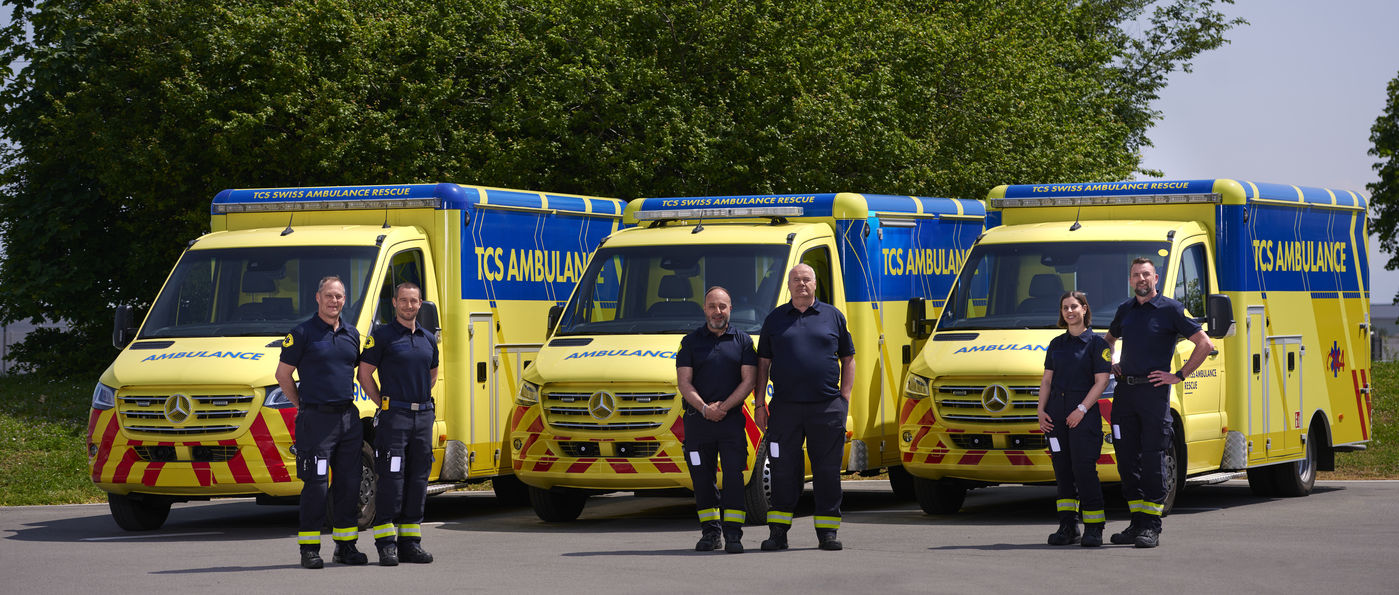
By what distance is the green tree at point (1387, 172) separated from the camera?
56.7 meters

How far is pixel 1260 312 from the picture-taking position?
1505cm

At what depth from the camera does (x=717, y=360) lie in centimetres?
1148

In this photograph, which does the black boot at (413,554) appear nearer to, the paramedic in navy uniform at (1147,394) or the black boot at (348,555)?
the black boot at (348,555)

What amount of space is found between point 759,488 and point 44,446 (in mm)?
10723

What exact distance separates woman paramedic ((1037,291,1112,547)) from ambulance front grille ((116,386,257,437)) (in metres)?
5.57

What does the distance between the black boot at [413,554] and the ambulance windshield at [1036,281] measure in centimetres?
492

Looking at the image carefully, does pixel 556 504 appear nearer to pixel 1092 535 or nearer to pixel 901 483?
pixel 901 483

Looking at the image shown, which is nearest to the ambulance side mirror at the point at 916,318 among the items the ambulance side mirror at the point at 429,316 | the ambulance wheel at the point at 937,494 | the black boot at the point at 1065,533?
the ambulance wheel at the point at 937,494

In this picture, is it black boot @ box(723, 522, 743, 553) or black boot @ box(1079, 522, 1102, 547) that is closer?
black boot @ box(723, 522, 743, 553)

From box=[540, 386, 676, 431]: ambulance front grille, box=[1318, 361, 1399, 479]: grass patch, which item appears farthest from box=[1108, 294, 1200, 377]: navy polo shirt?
box=[1318, 361, 1399, 479]: grass patch

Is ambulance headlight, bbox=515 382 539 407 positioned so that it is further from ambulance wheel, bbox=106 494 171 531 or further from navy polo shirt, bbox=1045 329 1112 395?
navy polo shirt, bbox=1045 329 1112 395

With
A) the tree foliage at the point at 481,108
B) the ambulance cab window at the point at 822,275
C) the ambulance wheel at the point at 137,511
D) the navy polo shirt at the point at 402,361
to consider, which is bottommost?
the ambulance wheel at the point at 137,511

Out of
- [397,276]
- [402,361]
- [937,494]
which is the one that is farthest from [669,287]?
[402,361]

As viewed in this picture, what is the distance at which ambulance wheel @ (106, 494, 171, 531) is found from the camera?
14.0 metres
